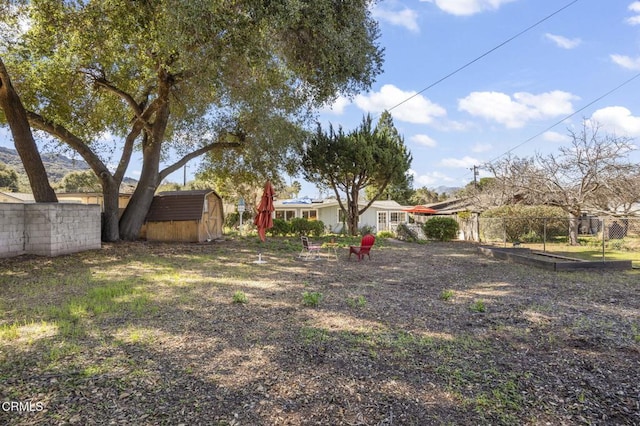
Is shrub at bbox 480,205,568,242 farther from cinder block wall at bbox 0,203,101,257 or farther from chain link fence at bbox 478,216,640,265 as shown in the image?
cinder block wall at bbox 0,203,101,257

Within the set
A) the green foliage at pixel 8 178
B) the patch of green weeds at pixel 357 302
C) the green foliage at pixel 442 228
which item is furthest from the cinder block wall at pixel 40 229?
the green foliage at pixel 8 178

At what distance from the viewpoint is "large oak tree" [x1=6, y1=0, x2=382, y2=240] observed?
8156 mm

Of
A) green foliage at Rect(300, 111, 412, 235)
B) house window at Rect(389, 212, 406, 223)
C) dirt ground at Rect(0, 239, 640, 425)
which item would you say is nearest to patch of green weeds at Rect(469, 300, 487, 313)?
dirt ground at Rect(0, 239, 640, 425)

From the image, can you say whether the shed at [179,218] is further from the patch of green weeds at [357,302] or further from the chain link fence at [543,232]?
the chain link fence at [543,232]

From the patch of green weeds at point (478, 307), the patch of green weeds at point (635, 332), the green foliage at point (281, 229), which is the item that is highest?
the green foliage at point (281, 229)

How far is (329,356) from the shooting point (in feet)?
11.9

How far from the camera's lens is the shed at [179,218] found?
1695 cm

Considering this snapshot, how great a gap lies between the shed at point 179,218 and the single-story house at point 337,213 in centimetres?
1291

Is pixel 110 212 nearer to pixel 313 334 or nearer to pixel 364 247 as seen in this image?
pixel 364 247

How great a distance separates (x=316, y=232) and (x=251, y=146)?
9.02m

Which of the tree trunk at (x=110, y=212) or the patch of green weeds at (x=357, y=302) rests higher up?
the tree trunk at (x=110, y=212)

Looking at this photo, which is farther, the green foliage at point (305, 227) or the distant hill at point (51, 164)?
the green foliage at point (305, 227)

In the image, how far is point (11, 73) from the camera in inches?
479

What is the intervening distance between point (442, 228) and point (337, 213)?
10978 mm
